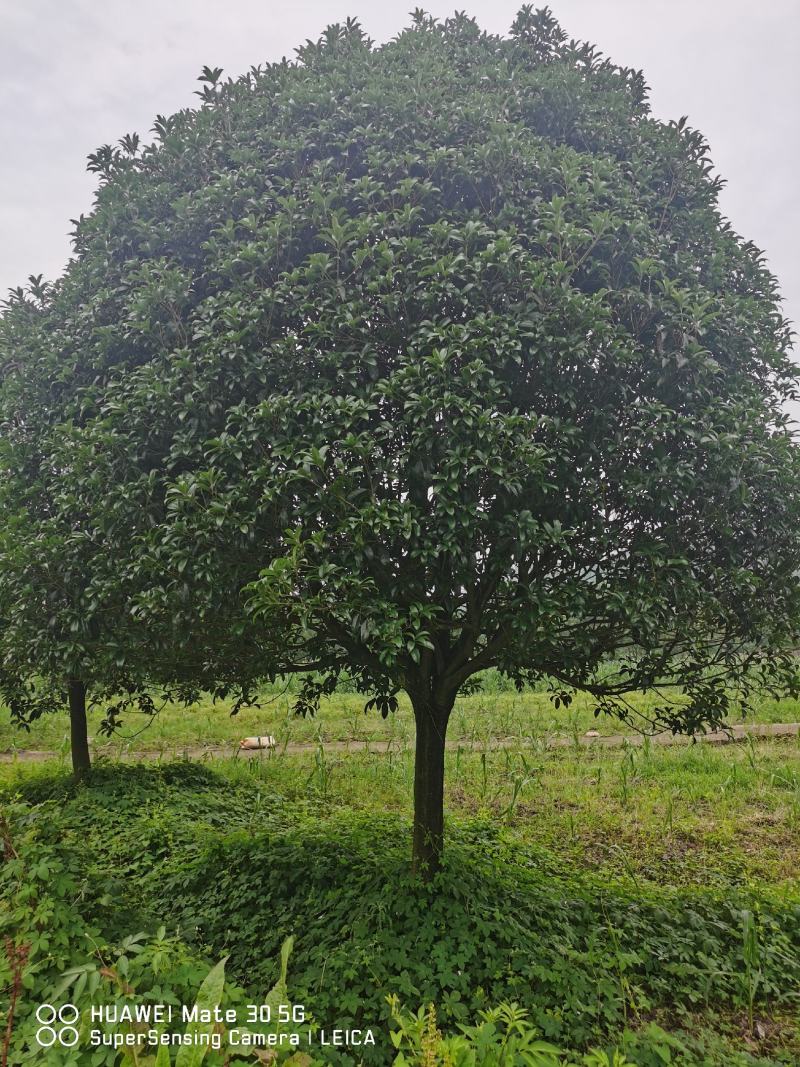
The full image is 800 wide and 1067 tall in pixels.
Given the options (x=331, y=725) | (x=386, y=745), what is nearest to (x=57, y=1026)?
(x=386, y=745)

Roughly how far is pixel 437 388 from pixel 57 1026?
3.39m

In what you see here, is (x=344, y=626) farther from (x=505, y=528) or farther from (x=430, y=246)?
(x=430, y=246)

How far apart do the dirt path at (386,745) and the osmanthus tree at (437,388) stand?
7.81m

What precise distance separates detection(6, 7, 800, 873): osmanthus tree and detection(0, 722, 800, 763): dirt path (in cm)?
781

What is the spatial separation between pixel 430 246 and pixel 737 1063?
5.07 m

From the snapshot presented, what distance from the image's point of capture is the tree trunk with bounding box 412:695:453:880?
5703mm

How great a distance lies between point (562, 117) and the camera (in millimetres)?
5207

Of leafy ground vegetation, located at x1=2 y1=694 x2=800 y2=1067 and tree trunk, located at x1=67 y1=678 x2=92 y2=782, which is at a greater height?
tree trunk, located at x1=67 y1=678 x2=92 y2=782

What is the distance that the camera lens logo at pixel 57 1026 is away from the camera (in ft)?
7.91

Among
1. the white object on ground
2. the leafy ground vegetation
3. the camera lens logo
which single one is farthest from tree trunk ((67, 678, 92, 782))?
the camera lens logo

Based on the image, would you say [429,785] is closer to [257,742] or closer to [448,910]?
[448,910]

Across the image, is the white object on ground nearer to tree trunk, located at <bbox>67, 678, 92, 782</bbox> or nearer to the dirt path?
the dirt path

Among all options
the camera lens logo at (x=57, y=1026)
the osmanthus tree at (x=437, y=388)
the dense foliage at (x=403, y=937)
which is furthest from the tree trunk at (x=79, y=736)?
the camera lens logo at (x=57, y=1026)

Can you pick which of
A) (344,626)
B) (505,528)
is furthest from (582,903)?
(505,528)
